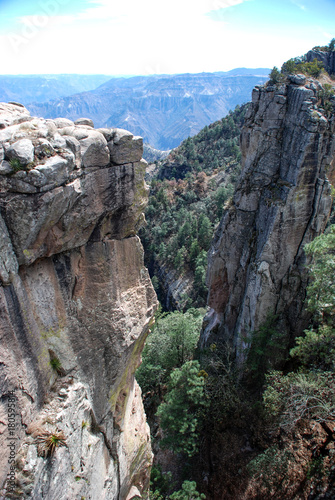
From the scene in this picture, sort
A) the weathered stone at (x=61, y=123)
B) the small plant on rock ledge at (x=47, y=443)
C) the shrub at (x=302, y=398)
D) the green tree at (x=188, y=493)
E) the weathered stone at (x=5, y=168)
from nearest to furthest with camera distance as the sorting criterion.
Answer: the weathered stone at (x=5, y=168), the small plant on rock ledge at (x=47, y=443), the weathered stone at (x=61, y=123), the shrub at (x=302, y=398), the green tree at (x=188, y=493)

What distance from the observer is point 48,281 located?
9672 millimetres

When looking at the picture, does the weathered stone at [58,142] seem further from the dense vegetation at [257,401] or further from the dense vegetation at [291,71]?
the dense vegetation at [291,71]

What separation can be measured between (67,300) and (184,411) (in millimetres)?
13691

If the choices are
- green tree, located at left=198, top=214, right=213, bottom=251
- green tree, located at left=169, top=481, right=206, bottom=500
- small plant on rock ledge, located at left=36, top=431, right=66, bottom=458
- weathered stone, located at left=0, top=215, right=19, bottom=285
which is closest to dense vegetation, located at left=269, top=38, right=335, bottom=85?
weathered stone, located at left=0, top=215, right=19, bottom=285

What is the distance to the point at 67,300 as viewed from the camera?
1035cm

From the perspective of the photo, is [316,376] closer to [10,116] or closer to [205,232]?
[10,116]

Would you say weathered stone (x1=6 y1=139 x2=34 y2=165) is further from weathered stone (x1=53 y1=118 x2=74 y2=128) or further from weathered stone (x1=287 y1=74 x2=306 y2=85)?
weathered stone (x1=287 y1=74 x2=306 y2=85)

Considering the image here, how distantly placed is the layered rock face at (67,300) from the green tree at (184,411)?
6.75m

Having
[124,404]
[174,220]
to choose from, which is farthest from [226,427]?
[174,220]

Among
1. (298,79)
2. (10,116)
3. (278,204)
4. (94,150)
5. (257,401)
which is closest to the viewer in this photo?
(10,116)

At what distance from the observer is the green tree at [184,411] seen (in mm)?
19625

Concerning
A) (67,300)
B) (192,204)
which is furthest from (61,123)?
(192,204)

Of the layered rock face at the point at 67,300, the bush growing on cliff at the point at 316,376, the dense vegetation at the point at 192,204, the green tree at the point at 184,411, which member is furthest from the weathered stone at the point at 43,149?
the dense vegetation at the point at 192,204

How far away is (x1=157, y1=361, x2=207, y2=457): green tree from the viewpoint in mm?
19625
